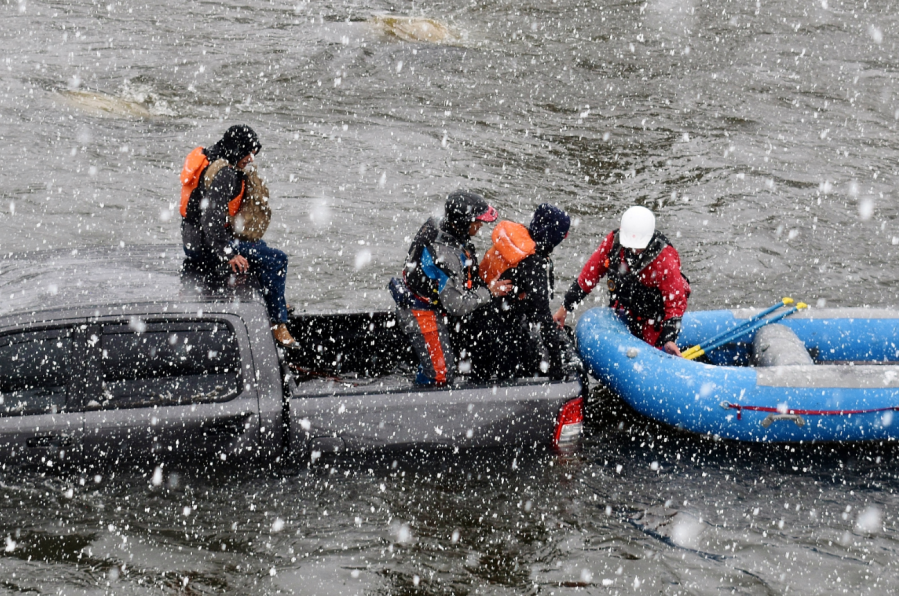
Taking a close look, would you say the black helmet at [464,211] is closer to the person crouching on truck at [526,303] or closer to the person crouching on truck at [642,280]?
the person crouching on truck at [526,303]

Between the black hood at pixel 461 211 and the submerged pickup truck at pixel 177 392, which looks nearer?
the submerged pickup truck at pixel 177 392

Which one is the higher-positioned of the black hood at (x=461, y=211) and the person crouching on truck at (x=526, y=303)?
the black hood at (x=461, y=211)

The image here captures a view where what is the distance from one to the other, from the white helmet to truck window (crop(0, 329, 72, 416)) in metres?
4.09

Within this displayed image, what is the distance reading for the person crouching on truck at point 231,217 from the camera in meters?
6.25

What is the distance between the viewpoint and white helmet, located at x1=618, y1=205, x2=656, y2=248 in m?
6.99

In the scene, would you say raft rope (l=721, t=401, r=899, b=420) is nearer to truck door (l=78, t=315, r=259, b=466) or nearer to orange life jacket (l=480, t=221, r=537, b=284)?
orange life jacket (l=480, t=221, r=537, b=284)

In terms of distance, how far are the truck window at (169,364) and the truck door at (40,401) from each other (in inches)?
8.3

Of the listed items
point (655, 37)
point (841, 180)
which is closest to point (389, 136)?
point (841, 180)

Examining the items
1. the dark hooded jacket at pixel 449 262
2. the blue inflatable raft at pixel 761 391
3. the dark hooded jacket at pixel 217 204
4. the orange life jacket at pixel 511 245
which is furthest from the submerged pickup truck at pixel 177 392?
the blue inflatable raft at pixel 761 391

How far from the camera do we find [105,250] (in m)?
6.18

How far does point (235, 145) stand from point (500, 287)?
2126 mm

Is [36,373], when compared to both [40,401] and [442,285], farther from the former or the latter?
[442,285]

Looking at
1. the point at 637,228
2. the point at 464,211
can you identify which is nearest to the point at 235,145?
the point at 464,211

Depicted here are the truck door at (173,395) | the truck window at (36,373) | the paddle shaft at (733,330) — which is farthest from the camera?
the paddle shaft at (733,330)
